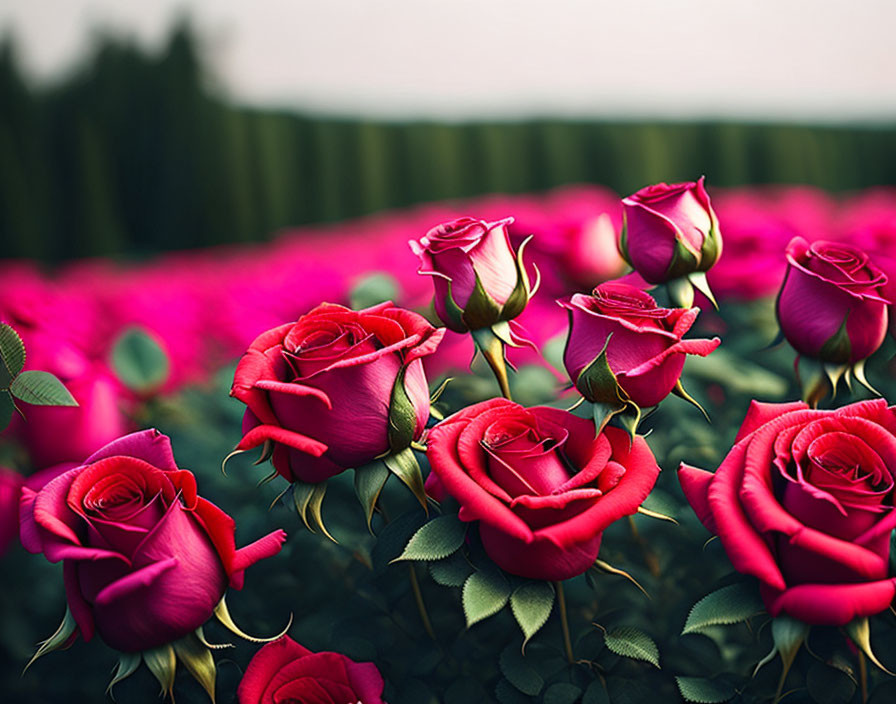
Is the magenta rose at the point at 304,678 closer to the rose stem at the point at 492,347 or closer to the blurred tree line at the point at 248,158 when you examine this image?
the rose stem at the point at 492,347

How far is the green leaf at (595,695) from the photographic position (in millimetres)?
346

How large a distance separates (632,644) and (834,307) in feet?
0.60

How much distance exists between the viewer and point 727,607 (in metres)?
0.30

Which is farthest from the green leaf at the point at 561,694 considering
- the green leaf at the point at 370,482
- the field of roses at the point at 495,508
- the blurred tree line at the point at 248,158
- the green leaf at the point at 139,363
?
the blurred tree line at the point at 248,158

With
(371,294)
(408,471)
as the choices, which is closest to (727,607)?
(408,471)

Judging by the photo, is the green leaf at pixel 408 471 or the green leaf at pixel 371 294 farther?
the green leaf at pixel 371 294

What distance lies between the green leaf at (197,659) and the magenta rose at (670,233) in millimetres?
264

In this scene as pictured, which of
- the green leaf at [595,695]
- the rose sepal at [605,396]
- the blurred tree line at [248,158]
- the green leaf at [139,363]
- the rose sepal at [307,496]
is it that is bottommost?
the blurred tree line at [248,158]

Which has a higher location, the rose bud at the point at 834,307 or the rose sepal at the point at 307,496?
the rose bud at the point at 834,307

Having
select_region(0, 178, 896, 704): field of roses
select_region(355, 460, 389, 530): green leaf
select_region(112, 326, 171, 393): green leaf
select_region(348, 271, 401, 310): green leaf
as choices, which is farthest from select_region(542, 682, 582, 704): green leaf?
select_region(112, 326, 171, 393): green leaf

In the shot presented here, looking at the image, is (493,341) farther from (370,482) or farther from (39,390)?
(39,390)

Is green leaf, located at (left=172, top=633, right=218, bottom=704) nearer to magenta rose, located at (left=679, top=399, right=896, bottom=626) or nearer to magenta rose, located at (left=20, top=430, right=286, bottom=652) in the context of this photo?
magenta rose, located at (left=20, top=430, right=286, bottom=652)

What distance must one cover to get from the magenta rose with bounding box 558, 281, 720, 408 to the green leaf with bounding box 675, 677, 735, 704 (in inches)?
4.9

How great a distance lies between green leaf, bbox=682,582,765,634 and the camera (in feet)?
0.97
